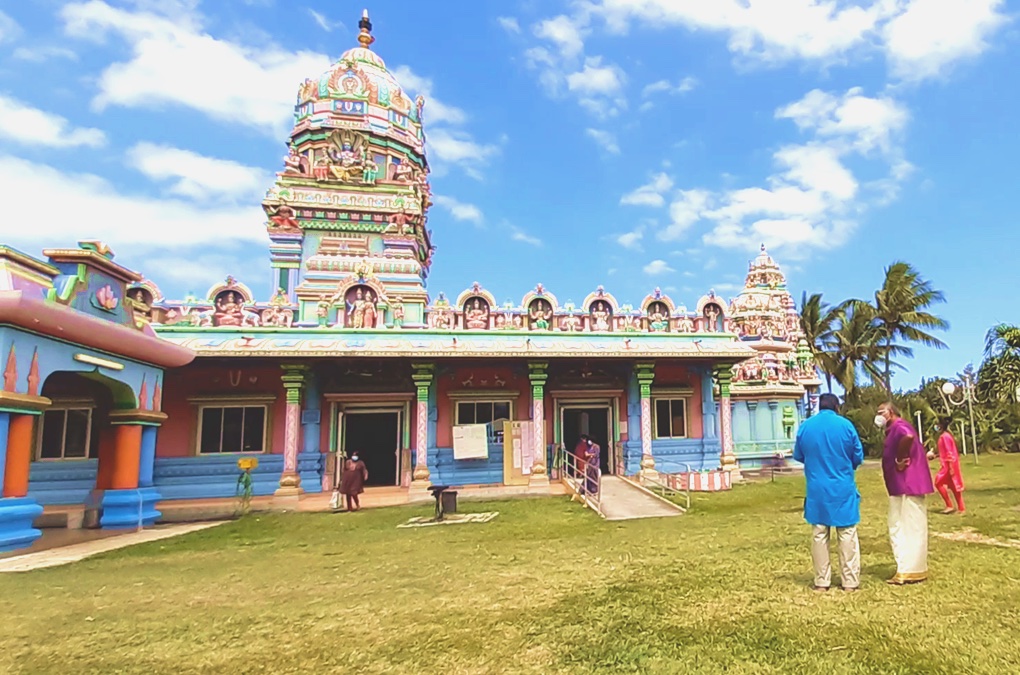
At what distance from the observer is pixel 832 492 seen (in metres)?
4.80

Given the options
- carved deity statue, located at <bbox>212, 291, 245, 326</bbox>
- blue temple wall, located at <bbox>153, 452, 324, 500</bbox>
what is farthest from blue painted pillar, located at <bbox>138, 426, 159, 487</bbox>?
carved deity statue, located at <bbox>212, 291, 245, 326</bbox>

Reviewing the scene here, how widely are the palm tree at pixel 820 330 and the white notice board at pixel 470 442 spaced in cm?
2134

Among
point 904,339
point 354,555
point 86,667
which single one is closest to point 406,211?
point 354,555

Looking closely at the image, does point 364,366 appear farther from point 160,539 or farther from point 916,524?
point 916,524

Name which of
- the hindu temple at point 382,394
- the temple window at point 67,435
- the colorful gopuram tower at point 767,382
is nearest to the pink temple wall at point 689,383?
the hindu temple at point 382,394

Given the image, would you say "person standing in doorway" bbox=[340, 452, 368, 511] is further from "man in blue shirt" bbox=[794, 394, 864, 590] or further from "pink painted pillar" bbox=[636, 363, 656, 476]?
"man in blue shirt" bbox=[794, 394, 864, 590]

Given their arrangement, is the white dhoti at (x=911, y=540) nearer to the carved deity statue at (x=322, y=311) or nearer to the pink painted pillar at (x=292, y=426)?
the pink painted pillar at (x=292, y=426)

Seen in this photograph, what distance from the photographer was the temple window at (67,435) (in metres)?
13.8

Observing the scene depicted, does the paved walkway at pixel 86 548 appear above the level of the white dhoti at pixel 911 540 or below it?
below

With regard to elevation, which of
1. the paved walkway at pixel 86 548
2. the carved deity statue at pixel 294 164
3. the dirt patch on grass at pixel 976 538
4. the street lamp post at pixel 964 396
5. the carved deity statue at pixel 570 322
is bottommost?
the paved walkway at pixel 86 548

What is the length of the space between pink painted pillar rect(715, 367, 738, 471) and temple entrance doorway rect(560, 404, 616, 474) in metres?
2.93

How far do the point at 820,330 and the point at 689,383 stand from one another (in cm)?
1769

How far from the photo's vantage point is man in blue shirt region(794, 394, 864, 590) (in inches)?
187

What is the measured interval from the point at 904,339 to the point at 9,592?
1309 inches
